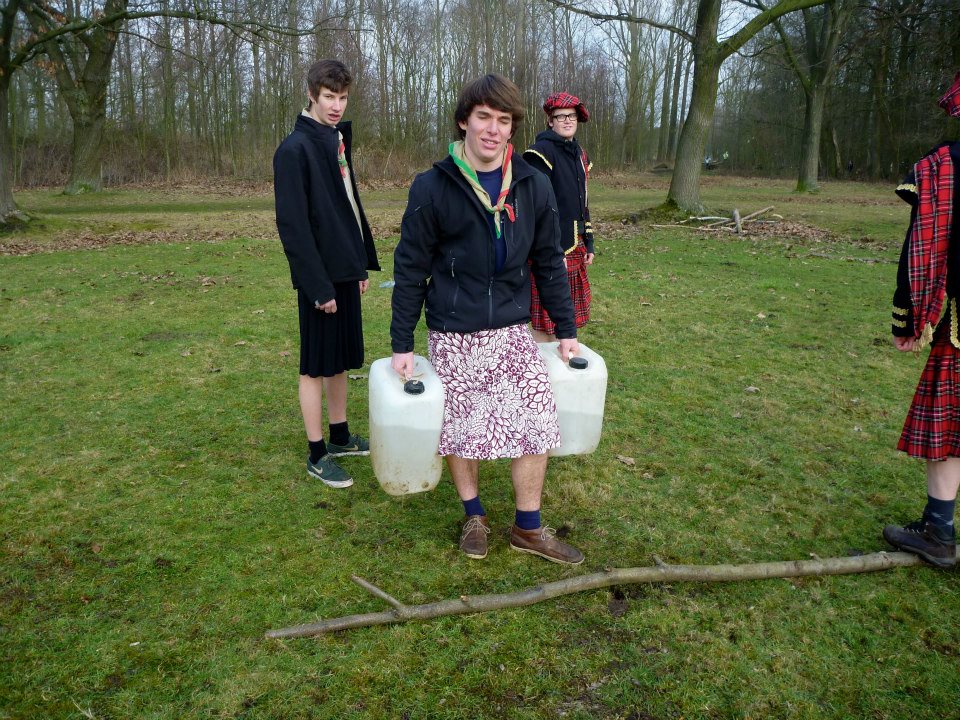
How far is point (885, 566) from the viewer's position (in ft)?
10.3

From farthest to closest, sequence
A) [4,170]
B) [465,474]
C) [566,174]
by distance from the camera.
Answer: [4,170] → [566,174] → [465,474]

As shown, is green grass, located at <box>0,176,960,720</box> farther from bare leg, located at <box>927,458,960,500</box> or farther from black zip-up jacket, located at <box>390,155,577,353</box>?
black zip-up jacket, located at <box>390,155,577,353</box>

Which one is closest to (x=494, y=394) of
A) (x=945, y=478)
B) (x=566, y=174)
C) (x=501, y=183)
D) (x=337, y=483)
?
(x=501, y=183)

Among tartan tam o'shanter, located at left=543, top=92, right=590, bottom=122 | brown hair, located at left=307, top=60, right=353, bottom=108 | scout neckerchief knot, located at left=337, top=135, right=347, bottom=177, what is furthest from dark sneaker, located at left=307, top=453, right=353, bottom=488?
tartan tam o'shanter, located at left=543, top=92, right=590, bottom=122

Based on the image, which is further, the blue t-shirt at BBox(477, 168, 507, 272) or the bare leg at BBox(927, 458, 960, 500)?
the bare leg at BBox(927, 458, 960, 500)

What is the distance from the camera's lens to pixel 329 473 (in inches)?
155

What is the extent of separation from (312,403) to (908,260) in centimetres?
290

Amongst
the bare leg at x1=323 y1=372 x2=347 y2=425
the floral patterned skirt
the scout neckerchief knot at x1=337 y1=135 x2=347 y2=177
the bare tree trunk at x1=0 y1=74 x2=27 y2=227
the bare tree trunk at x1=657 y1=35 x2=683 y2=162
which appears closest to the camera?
the floral patterned skirt

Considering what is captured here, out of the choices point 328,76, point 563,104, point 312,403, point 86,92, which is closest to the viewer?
point 328,76

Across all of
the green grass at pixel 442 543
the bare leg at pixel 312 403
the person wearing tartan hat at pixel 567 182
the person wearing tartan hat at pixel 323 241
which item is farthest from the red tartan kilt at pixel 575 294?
the bare leg at pixel 312 403

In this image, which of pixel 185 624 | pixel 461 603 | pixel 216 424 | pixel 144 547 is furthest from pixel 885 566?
pixel 216 424

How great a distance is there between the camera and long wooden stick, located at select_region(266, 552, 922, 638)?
2.74 meters

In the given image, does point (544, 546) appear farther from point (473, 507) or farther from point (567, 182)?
point (567, 182)

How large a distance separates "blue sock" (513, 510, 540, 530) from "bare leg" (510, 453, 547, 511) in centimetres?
2
